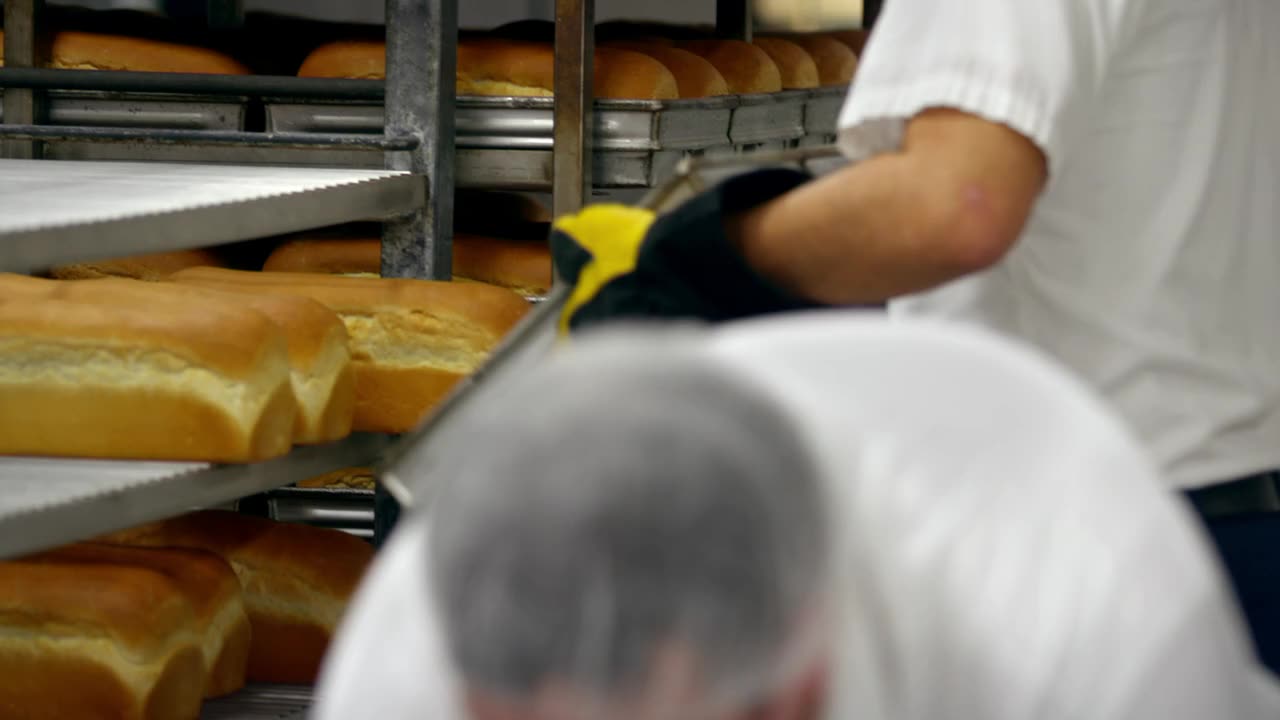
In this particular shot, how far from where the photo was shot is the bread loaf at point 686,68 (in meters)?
2.34

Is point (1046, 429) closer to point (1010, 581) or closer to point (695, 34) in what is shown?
point (1010, 581)

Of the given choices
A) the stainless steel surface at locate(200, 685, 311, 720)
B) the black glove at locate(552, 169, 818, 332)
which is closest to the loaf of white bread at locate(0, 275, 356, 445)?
the stainless steel surface at locate(200, 685, 311, 720)

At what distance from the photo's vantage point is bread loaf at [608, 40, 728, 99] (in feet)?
7.69

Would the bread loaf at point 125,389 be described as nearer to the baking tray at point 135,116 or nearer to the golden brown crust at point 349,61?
the baking tray at point 135,116

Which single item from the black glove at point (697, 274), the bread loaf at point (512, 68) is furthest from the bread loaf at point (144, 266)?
the black glove at point (697, 274)

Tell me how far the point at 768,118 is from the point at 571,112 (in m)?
0.43

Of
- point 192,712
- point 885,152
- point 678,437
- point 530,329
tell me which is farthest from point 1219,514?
point 192,712

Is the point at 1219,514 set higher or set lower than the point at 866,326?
lower

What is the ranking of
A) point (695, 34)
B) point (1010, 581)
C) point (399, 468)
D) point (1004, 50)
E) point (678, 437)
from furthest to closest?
point (695, 34), point (399, 468), point (1004, 50), point (1010, 581), point (678, 437)

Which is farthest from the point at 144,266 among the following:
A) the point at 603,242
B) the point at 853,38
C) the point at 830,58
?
the point at 603,242

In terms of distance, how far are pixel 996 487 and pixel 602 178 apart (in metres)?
1.63

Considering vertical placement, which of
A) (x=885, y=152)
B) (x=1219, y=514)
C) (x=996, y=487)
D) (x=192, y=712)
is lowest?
(x=192, y=712)

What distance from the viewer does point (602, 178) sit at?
2.21 m

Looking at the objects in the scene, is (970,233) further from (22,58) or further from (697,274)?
(22,58)
